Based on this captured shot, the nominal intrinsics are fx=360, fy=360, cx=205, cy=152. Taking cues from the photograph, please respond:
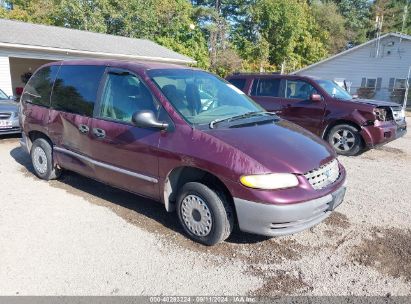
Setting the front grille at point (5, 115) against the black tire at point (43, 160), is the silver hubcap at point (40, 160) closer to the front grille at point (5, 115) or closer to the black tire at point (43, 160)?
the black tire at point (43, 160)

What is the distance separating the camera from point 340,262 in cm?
347

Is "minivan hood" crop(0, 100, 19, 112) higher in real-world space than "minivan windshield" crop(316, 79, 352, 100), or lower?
lower

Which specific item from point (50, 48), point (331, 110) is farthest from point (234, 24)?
point (331, 110)

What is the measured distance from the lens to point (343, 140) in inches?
311

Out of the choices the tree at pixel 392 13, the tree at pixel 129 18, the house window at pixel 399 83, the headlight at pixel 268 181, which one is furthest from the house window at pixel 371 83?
the headlight at pixel 268 181

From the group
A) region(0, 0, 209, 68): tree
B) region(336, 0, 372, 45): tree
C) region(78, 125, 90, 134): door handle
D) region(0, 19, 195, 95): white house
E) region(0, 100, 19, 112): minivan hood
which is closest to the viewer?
region(78, 125, 90, 134): door handle

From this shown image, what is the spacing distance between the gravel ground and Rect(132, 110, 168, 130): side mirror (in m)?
1.21

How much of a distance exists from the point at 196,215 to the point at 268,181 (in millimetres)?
903

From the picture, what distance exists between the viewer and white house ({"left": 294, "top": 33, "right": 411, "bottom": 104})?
25.9 metres

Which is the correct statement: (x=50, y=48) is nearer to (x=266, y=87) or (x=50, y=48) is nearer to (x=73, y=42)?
(x=73, y=42)

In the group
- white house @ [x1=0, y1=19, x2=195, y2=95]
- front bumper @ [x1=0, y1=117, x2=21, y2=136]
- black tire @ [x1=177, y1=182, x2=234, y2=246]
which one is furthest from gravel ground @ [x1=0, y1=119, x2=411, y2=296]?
white house @ [x1=0, y1=19, x2=195, y2=95]

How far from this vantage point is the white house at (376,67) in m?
25.9

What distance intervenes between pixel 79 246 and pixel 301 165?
7.77ft

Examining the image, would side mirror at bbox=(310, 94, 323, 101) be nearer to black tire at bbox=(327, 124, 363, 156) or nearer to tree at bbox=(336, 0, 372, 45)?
black tire at bbox=(327, 124, 363, 156)
